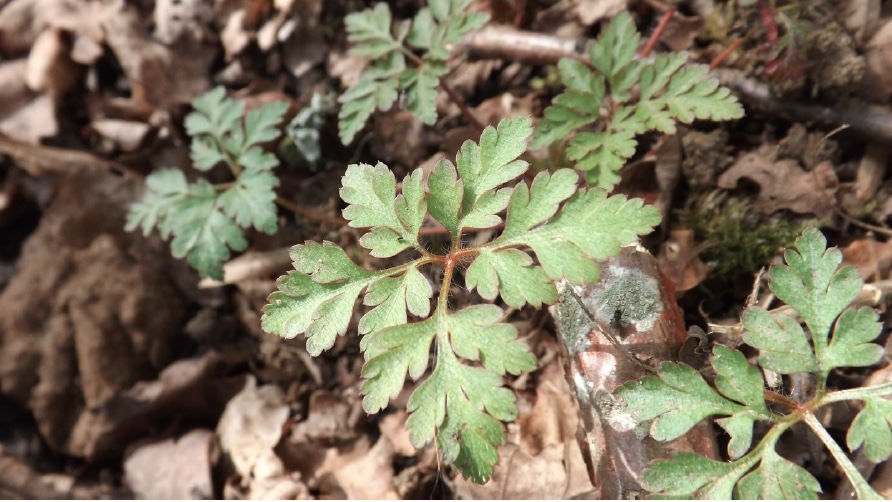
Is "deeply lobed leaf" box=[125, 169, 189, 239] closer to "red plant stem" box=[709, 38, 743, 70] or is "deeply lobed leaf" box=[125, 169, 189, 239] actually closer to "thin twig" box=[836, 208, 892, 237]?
"red plant stem" box=[709, 38, 743, 70]

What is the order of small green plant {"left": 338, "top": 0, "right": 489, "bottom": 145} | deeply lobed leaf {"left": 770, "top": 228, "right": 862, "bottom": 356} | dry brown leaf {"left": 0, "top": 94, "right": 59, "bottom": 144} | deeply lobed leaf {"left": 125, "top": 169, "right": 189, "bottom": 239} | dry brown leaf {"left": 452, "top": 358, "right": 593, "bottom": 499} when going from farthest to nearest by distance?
dry brown leaf {"left": 0, "top": 94, "right": 59, "bottom": 144} → deeply lobed leaf {"left": 125, "top": 169, "right": 189, "bottom": 239} → small green plant {"left": 338, "top": 0, "right": 489, "bottom": 145} → dry brown leaf {"left": 452, "top": 358, "right": 593, "bottom": 499} → deeply lobed leaf {"left": 770, "top": 228, "right": 862, "bottom": 356}

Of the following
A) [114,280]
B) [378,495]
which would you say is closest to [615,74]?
[378,495]

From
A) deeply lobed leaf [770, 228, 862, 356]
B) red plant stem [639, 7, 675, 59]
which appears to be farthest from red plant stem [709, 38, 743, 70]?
deeply lobed leaf [770, 228, 862, 356]

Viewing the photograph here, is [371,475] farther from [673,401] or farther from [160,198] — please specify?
[160,198]

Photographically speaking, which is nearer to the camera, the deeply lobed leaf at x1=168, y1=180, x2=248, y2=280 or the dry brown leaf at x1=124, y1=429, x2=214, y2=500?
the deeply lobed leaf at x1=168, y1=180, x2=248, y2=280

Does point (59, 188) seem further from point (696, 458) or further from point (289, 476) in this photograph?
point (696, 458)

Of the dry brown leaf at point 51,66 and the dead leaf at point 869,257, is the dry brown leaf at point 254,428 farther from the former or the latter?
the dead leaf at point 869,257
